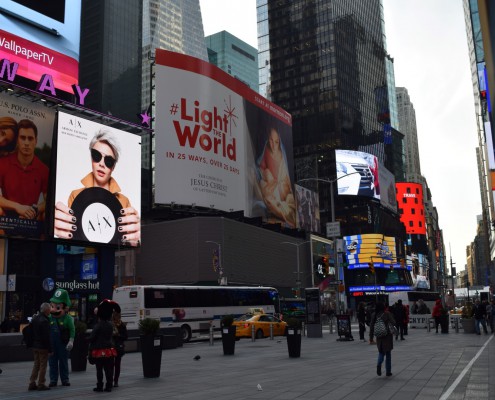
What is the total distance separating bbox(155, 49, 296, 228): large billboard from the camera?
68.4m

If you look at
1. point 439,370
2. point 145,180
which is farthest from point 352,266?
point 439,370

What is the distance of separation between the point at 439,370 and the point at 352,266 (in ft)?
363

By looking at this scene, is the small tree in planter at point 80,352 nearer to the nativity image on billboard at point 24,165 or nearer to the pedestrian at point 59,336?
the pedestrian at point 59,336

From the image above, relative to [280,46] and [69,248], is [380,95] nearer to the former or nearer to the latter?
[280,46]

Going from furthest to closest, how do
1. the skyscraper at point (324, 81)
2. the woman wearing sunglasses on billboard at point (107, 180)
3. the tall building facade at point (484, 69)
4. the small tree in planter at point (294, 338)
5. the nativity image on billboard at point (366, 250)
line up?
1. the skyscraper at point (324, 81)
2. the nativity image on billboard at point (366, 250)
3. the woman wearing sunglasses on billboard at point (107, 180)
4. the small tree in planter at point (294, 338)
5. the tall building facade at point (484, 69)

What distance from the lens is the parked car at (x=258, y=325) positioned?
119 feet

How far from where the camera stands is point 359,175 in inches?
4897

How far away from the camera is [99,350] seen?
12500 millimetres

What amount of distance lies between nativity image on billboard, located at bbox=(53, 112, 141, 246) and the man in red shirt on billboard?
1663mm

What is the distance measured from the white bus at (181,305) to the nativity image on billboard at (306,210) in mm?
51957

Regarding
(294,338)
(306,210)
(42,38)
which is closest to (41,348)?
(294,338)

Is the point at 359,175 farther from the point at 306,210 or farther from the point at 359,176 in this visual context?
the point at 306,210

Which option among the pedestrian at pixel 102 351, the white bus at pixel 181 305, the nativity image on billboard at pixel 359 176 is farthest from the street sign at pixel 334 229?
the nativity image on billboard at pixel 359 176

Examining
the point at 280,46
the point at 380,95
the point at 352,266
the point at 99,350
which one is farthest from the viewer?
the point at 380,95
